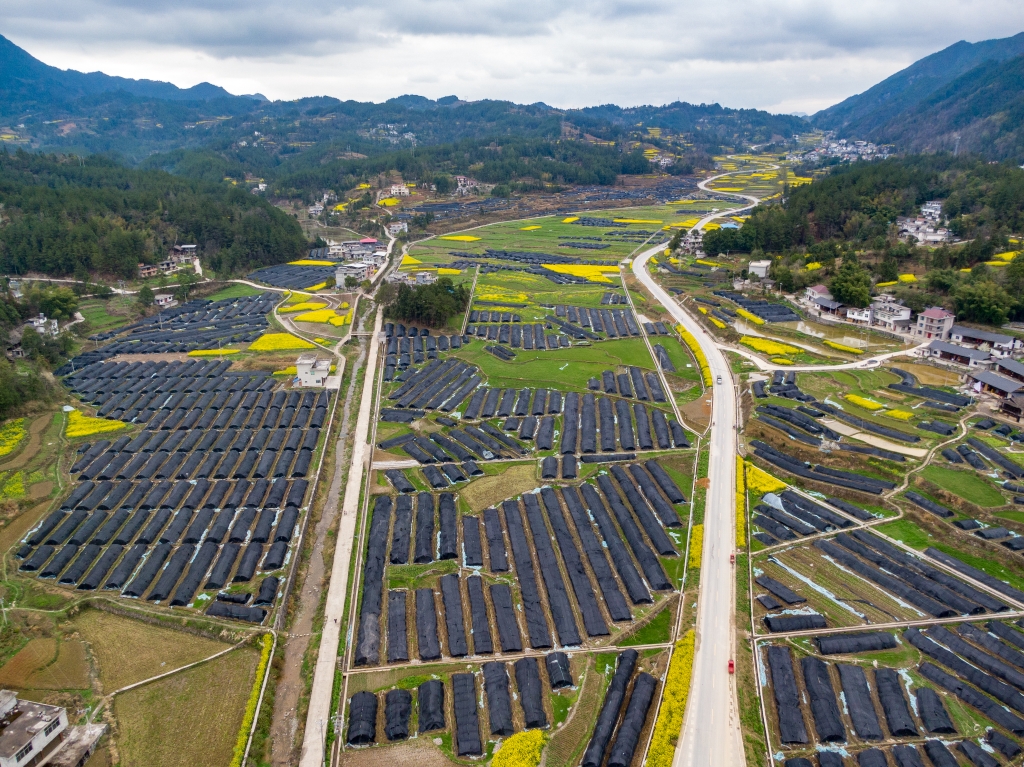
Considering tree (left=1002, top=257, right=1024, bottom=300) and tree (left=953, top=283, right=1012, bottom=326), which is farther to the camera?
tree (left=1002, top=257, right=1024, bottom=300)

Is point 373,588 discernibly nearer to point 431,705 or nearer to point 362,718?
point 362,718

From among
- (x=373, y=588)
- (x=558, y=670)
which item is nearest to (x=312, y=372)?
(x=373, y=588)

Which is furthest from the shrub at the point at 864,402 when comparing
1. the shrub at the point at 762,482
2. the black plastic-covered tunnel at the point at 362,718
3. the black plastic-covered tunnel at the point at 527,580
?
the black plastic-covered tunnel at the point at 362,718

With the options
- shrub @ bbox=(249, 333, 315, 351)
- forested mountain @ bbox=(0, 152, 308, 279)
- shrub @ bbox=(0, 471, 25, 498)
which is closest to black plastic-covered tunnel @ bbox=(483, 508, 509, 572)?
shrub @ bbox=(0, 471, 25, 498)

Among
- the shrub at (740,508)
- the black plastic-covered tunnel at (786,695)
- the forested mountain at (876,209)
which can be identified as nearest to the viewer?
the black plastic-covered tunnel at (786,695)

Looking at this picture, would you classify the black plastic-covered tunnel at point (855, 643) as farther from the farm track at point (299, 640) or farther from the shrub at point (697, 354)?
the shrub at point (697, 354)

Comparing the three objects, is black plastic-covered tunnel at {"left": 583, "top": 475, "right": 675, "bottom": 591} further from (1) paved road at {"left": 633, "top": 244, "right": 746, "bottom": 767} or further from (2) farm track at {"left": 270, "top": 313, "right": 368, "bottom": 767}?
(2) farm track at {"left": 270, "top": 313, "right": 368, "bottom": 767}
